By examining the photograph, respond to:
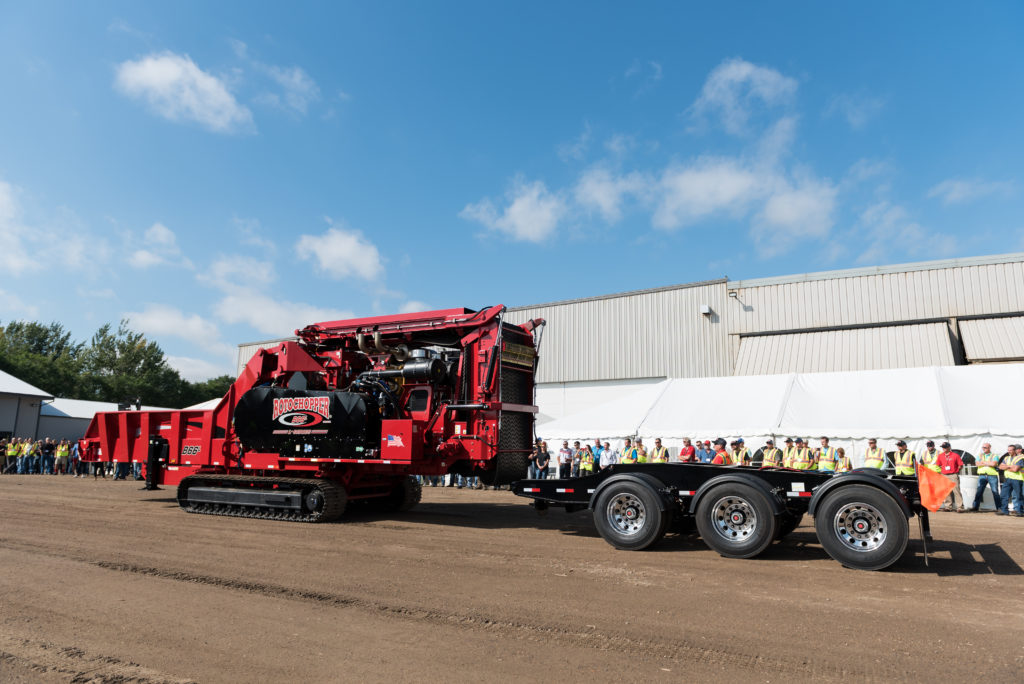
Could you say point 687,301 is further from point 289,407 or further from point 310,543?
point 310,543

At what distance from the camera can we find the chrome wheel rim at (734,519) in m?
8.20

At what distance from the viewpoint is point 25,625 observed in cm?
528

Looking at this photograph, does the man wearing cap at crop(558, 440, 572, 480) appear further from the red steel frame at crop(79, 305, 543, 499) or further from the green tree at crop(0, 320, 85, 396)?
the green tree at crop(0, 320, 85, 396)

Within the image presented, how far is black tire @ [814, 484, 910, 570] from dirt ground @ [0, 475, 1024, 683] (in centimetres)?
21

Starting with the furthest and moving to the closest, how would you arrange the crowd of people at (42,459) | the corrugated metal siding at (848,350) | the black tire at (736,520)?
the crowd of people at (42,459), the corrugated metal siding at (848,350), the black tire at (736,520)

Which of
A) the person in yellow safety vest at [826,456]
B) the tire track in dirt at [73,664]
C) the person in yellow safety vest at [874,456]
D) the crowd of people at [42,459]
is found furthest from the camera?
the crowd of people at [42,459]

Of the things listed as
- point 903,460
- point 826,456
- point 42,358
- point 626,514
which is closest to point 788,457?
point 826,456

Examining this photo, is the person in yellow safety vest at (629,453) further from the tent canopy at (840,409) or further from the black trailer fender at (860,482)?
the black trailer fender at (860,482)

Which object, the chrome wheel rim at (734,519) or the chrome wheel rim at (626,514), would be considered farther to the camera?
the chrome wheel rim at (626,514)

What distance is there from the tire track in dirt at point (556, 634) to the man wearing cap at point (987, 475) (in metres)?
14.1

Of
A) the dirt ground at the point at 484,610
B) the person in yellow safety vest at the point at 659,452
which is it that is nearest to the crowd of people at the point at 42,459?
the dirt ground at the point at 484,610

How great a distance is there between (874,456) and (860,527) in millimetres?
9114

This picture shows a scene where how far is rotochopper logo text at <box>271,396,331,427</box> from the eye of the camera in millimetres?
11961

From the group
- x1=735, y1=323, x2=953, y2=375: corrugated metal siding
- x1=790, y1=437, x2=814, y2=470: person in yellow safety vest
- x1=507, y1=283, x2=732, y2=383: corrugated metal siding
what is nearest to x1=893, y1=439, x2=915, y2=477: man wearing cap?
x1=790, y1=437, x2=814, y2=470: person in yellow safety vest
